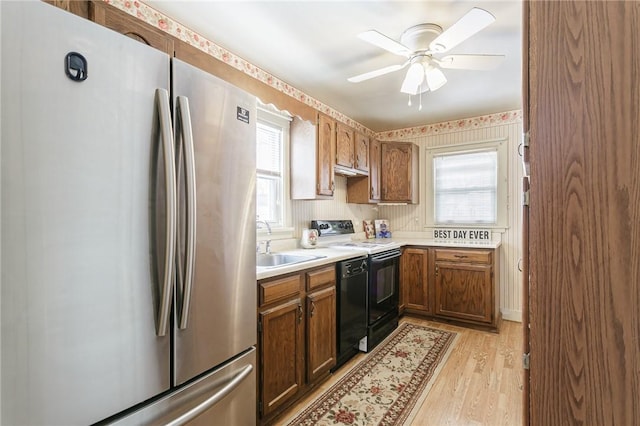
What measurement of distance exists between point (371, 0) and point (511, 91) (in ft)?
6.98

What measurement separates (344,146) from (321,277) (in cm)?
161

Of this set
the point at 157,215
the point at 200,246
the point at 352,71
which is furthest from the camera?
the point at 352,71

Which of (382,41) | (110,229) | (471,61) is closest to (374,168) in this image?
(471,61)

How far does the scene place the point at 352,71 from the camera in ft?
8.73

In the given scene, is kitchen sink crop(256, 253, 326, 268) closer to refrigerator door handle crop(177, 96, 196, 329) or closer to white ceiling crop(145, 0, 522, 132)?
refrigerator door handle crop(177, 96, 196, 329)

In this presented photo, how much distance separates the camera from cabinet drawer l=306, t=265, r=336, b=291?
2.13 meters

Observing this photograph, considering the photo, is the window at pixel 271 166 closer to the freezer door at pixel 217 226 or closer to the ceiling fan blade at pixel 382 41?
the ceiling fan blade at pixel 382 41

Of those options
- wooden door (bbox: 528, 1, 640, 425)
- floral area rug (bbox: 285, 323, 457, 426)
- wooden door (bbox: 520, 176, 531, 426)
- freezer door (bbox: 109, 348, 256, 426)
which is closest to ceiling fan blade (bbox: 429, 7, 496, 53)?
wooden door (bbox: 528, 1, 640, 425)

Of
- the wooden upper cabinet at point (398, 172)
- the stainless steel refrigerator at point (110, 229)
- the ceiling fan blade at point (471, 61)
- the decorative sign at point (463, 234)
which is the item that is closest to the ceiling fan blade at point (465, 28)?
the ceiling fan blade at point (471, 61)

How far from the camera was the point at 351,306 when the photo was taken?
8.51 ft

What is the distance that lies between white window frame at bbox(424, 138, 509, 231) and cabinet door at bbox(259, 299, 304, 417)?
288 cm

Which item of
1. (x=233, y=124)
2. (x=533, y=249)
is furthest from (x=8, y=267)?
(x=533, y=249)

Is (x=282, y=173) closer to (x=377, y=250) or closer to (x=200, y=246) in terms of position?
(x=377, y=250)

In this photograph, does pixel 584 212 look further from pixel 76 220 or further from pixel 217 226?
pixel 76 220
